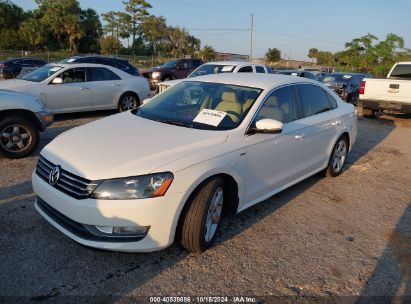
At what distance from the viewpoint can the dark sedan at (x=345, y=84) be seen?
1534 centimetres

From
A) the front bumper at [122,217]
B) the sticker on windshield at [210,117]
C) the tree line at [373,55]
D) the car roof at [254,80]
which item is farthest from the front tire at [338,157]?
the tree line at [373,55]

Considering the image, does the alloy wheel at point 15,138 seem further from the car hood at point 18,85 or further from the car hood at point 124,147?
the car hood at point 18,85

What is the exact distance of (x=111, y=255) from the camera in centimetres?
336

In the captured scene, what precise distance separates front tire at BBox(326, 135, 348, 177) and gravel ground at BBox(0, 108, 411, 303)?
692 mm

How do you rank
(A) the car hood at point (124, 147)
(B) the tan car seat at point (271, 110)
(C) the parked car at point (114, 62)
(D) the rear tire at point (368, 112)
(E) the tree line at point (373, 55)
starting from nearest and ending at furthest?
(A) the car hood at point (124, 147), (B) the tan car seat at point (271, 110), (D) the rear tire at point (368, 112), (C) the parked car at point (114, 62), (E) the tree line at point (373, 55)

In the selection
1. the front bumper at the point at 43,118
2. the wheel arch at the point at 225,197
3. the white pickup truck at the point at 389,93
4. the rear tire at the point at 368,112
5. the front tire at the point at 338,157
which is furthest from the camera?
the rear tire at the point at 368,112

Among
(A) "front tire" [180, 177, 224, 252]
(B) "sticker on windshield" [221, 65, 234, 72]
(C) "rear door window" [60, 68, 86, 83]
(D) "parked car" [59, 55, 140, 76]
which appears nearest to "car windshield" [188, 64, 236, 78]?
(B) "sticker on windshield" [221, 65, 234, 72]

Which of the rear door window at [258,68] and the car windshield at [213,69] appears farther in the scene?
the rear door window at [258,68]

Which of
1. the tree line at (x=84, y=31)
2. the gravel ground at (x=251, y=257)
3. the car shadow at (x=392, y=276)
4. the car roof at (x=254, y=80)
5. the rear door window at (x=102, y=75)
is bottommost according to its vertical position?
the car shadow at (x=392, y=276)

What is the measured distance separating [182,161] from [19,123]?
154 inches

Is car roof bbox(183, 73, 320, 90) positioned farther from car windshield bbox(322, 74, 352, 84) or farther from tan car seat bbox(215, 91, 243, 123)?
car windshield bbox(322, 74, 352, 84)

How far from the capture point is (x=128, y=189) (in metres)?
2.94

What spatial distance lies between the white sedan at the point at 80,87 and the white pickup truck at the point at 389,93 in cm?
693

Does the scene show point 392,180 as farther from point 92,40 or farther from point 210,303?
point 92,40
